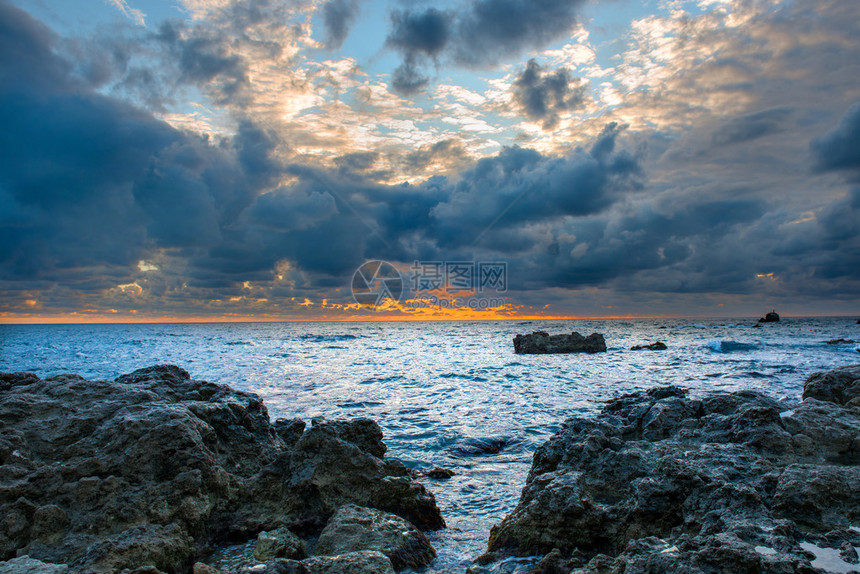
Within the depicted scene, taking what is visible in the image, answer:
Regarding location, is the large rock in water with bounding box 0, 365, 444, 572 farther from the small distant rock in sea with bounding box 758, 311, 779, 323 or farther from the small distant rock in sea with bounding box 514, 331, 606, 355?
the small distant rock in sea with bounding box 758, 311, 779, 323

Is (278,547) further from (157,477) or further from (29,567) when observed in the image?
(29,567)

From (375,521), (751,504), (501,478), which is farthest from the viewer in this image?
(501,478)

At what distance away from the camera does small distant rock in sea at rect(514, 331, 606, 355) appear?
165ft

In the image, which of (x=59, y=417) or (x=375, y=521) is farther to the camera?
(x=59, y=417)

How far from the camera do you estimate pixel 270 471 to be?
282 inches

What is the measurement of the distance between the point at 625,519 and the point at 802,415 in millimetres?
3600

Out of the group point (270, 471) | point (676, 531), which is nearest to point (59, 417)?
point (270, 471)

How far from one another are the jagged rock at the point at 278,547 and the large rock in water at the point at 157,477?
3.02ft

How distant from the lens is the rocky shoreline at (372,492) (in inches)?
170

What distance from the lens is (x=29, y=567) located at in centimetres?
445

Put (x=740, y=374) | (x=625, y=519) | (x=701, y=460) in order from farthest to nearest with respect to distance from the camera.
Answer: (x=740, y=374)
(x=701, y=460)
(x=625, y=519)

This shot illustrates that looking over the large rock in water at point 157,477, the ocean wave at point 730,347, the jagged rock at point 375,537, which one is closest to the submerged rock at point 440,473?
the large rock in water at point 157,477

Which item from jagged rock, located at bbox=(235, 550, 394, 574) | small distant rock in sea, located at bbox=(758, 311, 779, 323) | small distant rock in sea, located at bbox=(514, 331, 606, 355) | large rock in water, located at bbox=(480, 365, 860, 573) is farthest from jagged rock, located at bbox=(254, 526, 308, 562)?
small distant rock in sea, located at bbox=(758, 311, 779, 323)

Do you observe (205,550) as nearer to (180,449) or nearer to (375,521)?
(180,449)
